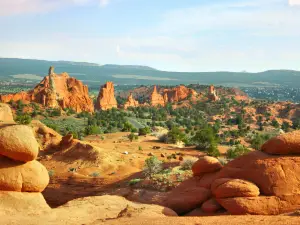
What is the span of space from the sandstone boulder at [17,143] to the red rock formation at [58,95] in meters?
76.4

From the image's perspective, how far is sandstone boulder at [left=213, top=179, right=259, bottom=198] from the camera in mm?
15445

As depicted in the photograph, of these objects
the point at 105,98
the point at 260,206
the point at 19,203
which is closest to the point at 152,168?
the point at 19,203

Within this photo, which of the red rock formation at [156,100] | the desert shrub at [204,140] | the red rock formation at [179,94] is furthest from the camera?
the red rock formation at [179,94]

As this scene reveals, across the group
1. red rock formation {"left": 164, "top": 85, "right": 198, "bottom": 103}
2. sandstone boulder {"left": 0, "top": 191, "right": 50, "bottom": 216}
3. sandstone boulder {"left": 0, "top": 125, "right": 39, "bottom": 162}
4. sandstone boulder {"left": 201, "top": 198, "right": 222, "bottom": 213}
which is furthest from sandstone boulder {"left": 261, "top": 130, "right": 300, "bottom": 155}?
red rock formation {"left": 164, "top": 85, "right": 198, "bottom": 103}

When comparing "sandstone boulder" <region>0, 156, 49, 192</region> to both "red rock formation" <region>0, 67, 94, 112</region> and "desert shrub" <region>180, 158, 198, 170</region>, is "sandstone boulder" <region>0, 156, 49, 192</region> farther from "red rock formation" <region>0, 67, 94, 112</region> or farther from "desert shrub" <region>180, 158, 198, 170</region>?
"red rock formation" <region>0, 67, 94, 112</region>

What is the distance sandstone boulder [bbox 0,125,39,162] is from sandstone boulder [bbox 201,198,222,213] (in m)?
7.80

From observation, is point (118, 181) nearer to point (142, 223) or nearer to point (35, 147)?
point (35, 147)

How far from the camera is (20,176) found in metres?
16.1

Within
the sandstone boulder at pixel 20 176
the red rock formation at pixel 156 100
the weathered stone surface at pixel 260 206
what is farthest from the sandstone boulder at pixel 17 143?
the red rock formation at pixel 156 100

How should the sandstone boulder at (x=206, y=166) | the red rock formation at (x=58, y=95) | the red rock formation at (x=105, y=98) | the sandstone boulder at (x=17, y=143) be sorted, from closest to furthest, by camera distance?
the sandstone boulder at (x=17, y=143)
the sandstone boulder at (x=206, y=166)
the red rock formation at (x=58, y=95)
the red rock formation at (x=105, y=98)

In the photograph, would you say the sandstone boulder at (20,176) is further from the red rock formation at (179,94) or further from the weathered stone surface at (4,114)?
the red rock formation at (179,94)

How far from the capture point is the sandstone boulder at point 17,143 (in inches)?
615

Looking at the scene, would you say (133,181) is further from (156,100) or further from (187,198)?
(156,100)

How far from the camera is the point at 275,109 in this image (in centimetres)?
11781
